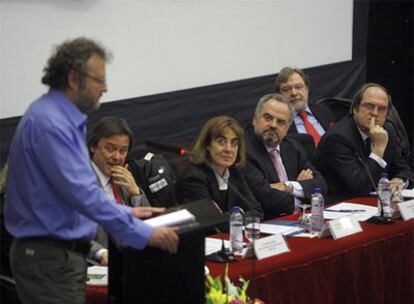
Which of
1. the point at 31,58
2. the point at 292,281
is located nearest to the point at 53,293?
the point at 292,281

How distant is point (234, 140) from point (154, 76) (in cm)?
181

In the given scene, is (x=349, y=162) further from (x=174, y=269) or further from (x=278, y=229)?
(x=174, y=269)

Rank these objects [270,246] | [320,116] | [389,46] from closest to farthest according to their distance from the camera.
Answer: [270,246]
[320,116]
[389,46]

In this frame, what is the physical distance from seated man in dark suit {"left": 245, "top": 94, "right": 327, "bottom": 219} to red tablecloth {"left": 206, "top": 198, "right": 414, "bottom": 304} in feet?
A: 0.81

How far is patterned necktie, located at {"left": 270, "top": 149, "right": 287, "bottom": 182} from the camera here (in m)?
4.95

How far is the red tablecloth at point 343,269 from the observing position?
3547 mm

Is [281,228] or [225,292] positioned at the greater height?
[281,228]

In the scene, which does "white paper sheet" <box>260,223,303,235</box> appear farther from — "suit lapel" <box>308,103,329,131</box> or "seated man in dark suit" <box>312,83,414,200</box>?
"suit lapel" <box>308,103,329,131</box>

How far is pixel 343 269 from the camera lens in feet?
12.9

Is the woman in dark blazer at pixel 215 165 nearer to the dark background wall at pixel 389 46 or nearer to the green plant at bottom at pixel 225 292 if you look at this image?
the green plant at bottom at pixel 225 292

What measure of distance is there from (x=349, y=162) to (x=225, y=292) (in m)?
2.10

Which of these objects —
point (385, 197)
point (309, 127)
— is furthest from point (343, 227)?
point (309, 127)

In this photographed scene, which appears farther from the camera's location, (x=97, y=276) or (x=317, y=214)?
(x=317, y=214)

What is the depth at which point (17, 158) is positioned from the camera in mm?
2771
